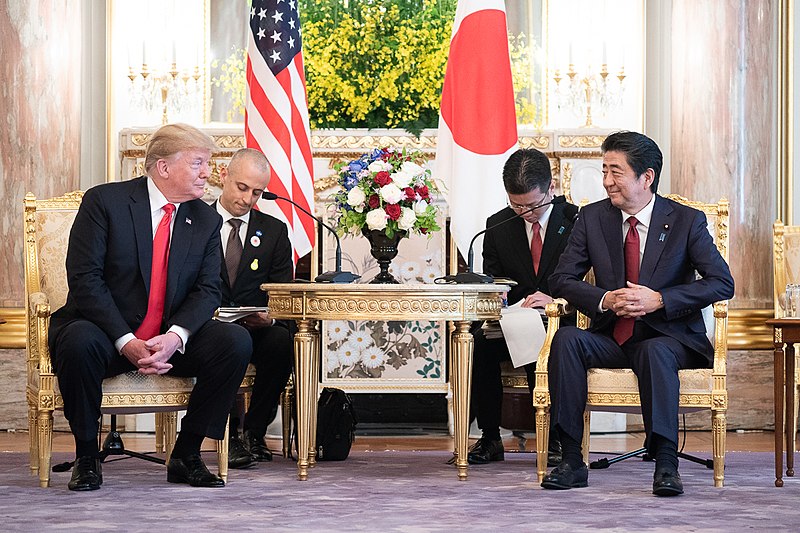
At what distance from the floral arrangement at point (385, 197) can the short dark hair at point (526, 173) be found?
1.53 feet

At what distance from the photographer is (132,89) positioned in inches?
297

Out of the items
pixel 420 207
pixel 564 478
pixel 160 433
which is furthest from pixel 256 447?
pixel 564 478

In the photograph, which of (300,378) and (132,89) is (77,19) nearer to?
(132,89)

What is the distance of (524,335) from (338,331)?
2191 mm

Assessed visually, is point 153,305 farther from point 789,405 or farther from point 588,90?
point 588,90

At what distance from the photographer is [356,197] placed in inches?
187

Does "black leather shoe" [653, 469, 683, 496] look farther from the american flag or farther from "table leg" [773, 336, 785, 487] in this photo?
the american flag

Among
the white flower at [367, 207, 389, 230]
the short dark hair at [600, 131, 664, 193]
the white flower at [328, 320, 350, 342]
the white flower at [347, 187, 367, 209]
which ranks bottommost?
the white flower at [328, 320, 350, 342]

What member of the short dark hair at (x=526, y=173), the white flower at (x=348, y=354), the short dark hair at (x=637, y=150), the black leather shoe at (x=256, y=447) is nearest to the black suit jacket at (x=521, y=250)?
the short dark hair at (x=526, y=173)

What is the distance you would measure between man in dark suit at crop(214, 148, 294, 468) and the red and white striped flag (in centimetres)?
127

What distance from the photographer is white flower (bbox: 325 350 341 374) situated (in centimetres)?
691

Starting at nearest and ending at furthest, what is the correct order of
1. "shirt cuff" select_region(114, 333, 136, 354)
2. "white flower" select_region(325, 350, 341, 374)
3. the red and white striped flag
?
"shirt cuff" select_region(114, 333, 136, 354) → the red and white striped flag → "white flower" select_region(325, 350, 341, 374)

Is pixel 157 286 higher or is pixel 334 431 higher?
pixel 157 286

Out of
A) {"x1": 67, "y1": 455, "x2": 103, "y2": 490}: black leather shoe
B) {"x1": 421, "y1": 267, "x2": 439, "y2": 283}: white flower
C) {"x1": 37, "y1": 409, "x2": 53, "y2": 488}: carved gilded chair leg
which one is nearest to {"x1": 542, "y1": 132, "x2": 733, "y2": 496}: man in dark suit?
{"x1": 67, "y1": 455, "x2": 103, "y2": 490}: black leather shoe
